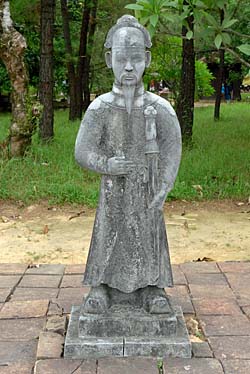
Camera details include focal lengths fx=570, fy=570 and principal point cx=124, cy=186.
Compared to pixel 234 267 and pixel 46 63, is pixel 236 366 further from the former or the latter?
pixel 46 63

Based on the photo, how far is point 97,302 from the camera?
3410mm

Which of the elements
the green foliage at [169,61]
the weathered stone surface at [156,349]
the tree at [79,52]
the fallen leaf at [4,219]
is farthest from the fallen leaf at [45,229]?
the green foliage at [169,61]

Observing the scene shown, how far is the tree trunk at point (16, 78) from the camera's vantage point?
29.3ft

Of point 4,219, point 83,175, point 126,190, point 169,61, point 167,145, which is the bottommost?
point 4,219

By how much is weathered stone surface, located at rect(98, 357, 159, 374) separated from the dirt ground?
2172mm

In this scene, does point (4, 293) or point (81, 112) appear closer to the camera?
point (4, 293)

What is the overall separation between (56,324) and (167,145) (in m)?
1.39

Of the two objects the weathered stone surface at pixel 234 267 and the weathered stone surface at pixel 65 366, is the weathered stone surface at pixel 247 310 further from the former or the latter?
the weathered stone surface at pixel 65 366

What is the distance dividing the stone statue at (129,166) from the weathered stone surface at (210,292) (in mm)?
960

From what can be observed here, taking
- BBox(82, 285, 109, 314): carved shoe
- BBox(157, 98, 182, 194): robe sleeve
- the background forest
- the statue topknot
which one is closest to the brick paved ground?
BBox(82, 285, 109, 314): carved shoe

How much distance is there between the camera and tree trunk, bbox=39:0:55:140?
1053cm

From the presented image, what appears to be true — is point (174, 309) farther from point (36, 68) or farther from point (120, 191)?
point (36, 68)

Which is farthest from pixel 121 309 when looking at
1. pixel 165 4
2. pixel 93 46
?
pixel 93 46

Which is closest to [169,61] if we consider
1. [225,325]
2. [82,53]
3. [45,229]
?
[82,53]
